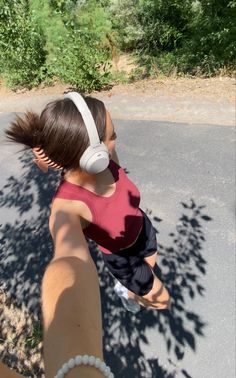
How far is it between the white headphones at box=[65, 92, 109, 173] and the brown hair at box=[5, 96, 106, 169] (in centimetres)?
4

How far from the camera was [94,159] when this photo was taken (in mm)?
1914

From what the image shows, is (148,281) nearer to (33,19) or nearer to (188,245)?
(188,245)

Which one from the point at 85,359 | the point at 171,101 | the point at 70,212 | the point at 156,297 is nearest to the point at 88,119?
the point at 70,212

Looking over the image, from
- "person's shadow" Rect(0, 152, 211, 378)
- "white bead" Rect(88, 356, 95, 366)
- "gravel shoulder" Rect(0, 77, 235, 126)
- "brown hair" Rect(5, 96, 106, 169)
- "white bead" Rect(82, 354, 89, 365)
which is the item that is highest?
"brown hair" Rect(5, 96, 106, 169)

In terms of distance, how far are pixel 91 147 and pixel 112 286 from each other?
232 centimetres

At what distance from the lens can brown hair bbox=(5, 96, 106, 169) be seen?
1.90m

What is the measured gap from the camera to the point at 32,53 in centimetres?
1017

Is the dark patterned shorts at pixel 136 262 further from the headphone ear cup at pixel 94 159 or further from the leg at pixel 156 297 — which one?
the headphone ear cup at pixel 94 159

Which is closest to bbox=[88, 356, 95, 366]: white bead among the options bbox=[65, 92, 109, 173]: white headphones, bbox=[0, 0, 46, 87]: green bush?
bbox=[65, 92, 109, 173]: white headphones

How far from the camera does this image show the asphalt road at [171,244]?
3205mm

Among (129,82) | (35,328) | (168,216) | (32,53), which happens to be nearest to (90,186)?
(35,328)

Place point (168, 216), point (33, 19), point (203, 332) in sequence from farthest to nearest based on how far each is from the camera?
point (33, 19), point (168, 216), point (203, 332)

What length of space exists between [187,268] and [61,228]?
7.98 feet

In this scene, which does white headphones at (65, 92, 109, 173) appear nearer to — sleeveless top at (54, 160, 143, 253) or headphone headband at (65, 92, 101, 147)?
headphone headband at (65, 92, 101, 147)
